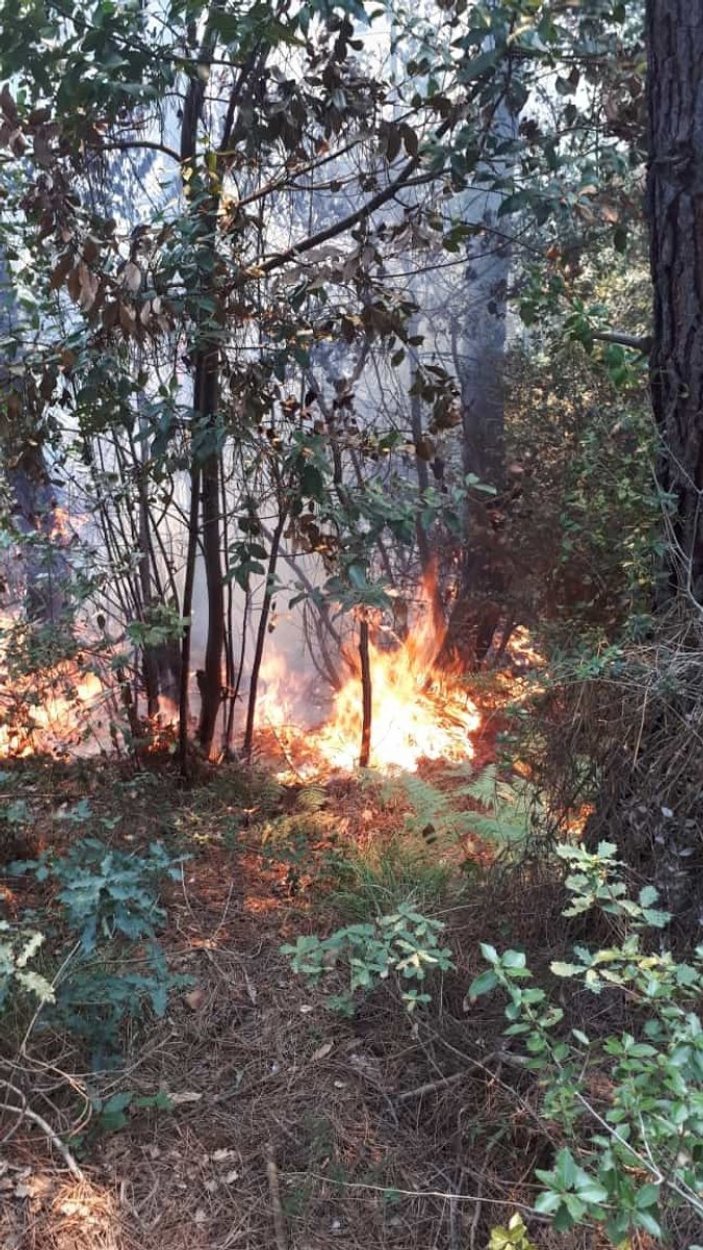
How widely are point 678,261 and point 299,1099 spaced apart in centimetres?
270

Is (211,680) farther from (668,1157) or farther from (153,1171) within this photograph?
(668,1157)

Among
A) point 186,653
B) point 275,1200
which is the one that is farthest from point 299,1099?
point 186,653

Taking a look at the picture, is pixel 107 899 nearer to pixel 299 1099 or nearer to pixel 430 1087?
pixel 299 1099

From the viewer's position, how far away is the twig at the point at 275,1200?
2027 millimetres

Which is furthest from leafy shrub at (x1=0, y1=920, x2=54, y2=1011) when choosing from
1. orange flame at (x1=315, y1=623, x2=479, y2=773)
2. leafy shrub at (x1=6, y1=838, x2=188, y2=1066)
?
orange flame at (x1=315, y1=623, x2=479, y2=773)

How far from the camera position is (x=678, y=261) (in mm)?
2672

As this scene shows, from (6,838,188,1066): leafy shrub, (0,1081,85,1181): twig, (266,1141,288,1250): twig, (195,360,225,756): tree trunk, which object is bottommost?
(266,1141,288,1250): twig

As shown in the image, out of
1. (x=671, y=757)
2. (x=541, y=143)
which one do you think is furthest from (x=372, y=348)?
(x=671, y=757)

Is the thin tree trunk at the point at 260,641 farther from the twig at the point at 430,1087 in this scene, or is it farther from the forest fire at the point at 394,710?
the twig at the point at 430,1087

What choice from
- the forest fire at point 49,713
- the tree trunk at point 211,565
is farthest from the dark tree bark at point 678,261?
the forest fire at point 49,713

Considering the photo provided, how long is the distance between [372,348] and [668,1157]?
5074 millimetres

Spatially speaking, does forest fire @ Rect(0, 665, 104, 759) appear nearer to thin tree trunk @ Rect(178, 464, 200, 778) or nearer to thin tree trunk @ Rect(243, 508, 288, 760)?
thin tree trunk @ Rect(178, 464, 200, 778)

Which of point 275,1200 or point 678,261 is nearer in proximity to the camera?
point 275,1200

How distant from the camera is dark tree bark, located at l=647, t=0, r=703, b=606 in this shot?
259 centimetres
